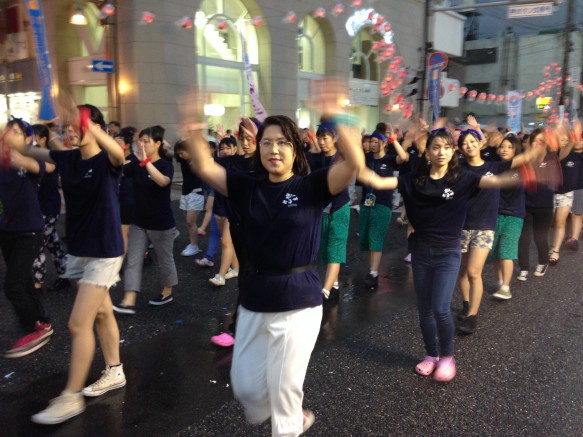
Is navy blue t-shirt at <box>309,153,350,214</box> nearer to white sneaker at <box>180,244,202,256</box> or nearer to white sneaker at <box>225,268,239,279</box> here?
white sneaker at <box>225,268,239,279</box>

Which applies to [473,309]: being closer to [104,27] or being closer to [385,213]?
[385,213]

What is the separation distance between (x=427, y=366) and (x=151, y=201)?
302 centimetres

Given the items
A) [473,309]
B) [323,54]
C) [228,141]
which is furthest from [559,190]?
[323,54]

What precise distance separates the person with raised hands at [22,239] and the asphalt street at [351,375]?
19 cm

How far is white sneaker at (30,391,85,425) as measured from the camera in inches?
122

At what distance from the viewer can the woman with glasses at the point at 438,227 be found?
12.1 ft

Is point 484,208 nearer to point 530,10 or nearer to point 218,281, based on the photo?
point 218,281

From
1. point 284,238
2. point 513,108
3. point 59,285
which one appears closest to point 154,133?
point 59,285

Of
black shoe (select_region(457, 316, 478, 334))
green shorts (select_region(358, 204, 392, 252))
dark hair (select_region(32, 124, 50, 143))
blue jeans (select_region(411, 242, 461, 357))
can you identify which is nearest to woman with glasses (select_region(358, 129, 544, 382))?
blue jeans (select_region(411, 242, 461, 357))

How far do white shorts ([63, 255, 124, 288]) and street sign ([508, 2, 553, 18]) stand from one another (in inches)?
505

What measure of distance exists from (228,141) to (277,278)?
15.8ft

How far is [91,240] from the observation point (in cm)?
337

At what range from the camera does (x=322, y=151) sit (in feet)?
18.9

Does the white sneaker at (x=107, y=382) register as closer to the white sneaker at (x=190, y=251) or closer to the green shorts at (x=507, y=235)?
the white sneaker at (x=190, y=251)
